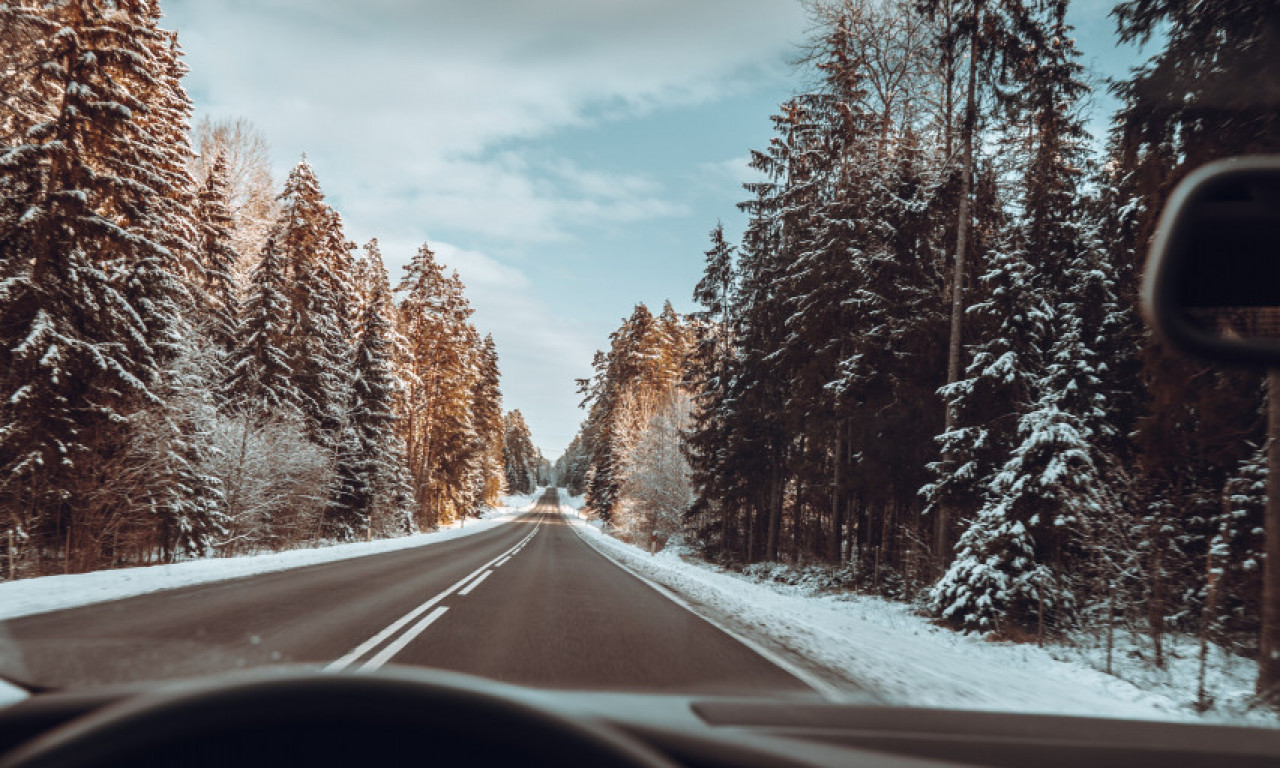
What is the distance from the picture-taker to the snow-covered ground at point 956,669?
5.38m

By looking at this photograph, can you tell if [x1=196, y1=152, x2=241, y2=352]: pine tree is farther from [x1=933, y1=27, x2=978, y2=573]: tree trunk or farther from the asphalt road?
[x1=933, y1=27, x2=978, y2=573]: tree trunk

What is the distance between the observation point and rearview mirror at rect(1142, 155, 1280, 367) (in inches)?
59.7

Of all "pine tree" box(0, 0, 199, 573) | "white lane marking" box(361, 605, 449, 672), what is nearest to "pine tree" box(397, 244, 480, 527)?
"pine tree" box(0, 0, 199, 573)

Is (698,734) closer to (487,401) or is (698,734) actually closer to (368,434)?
(368,434)

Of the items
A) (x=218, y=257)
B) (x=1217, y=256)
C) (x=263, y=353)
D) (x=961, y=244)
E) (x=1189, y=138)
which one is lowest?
(x=1217, y=256)

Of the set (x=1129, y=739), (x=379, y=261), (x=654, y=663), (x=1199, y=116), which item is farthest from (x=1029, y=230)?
(x=379, y=261)

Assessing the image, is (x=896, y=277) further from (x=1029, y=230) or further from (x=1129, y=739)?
(x=1129, y=739)

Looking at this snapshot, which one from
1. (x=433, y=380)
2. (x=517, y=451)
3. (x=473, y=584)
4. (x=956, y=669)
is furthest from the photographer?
(x=517, y=451)

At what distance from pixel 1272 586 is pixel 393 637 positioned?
27.4 feet

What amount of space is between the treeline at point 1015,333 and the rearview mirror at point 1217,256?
6.72 m

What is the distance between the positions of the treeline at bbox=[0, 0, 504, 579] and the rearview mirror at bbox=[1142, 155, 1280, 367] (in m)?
16.7

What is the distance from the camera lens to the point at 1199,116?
8.18 m

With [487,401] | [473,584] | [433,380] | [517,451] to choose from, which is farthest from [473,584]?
[517,451]

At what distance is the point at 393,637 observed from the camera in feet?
21.7
